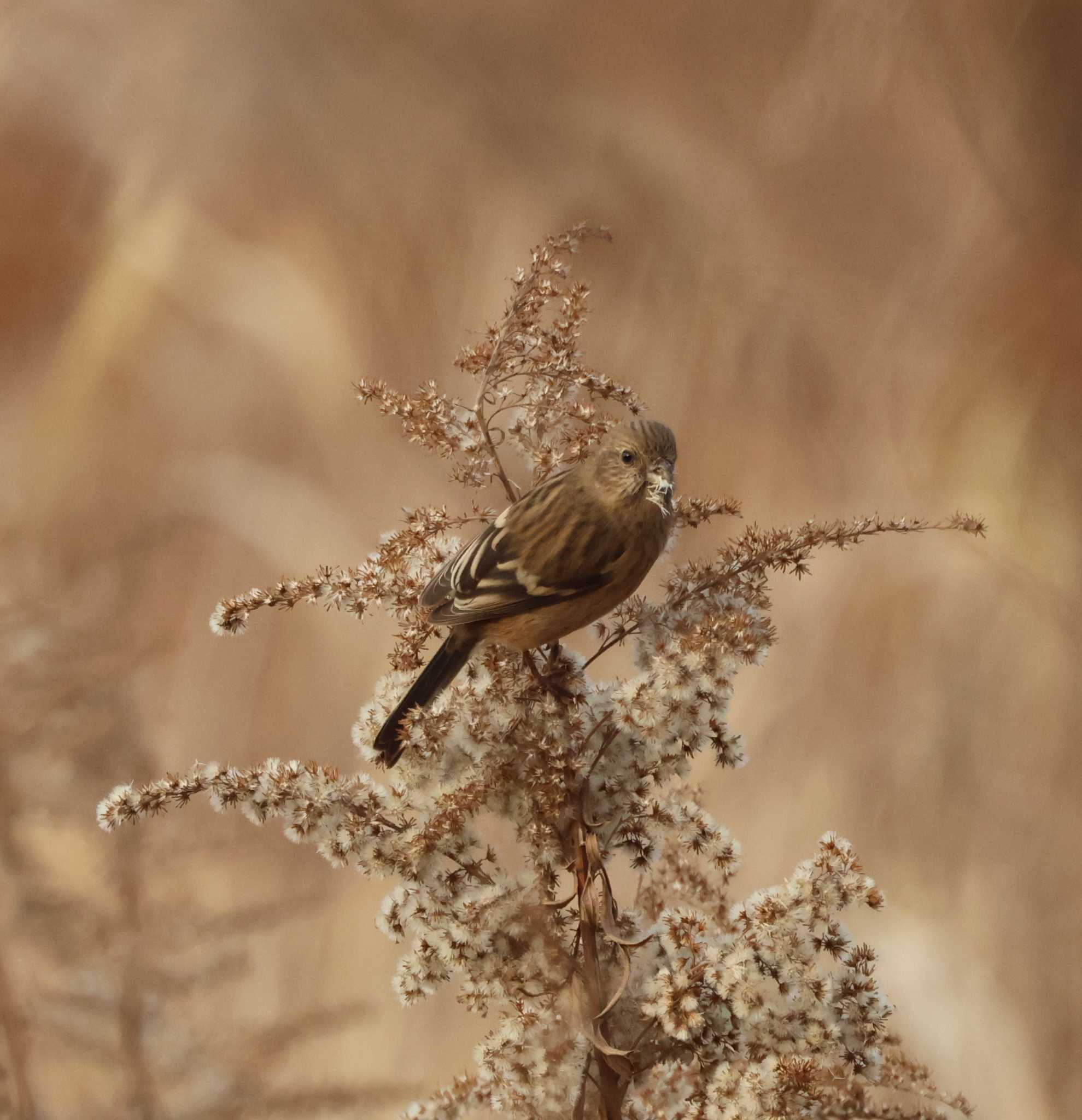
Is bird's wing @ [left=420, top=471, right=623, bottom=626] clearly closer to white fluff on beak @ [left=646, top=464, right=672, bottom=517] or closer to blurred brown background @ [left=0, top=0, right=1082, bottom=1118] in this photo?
white fluff on beak @ [left=646, top=464, right=672, bottom=517]

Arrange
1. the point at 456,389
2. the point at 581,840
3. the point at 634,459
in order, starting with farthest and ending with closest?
the point at 456,389
the point at 634,459
the point at 581,840

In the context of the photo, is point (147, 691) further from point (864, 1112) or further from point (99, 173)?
point (864, 1112)

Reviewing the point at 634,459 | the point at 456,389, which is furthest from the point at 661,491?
the point at 456,389

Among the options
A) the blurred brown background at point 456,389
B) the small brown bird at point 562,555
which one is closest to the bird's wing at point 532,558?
the small brown bird at point 562,555

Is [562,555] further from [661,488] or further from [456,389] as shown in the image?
[456,389]

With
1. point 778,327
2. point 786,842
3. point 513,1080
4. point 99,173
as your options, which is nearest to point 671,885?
point 513,1080
